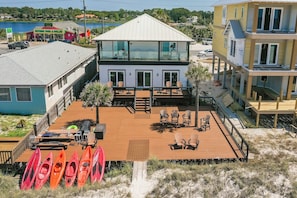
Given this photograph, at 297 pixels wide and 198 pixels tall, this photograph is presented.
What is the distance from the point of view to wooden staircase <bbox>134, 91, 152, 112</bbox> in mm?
22828

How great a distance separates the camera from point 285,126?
68.6ft

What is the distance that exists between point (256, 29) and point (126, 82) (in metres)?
12.3

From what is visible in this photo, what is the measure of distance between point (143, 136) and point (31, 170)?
692 cm

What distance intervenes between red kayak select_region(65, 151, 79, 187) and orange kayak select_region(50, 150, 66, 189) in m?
0.26

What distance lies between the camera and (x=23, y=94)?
68.9 feet

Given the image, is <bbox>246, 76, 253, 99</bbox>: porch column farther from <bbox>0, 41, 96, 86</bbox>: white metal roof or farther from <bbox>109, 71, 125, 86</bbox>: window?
<bbox>0, 41, 96, 86</bbox>: white metal roof

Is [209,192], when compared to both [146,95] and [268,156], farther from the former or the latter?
[146,95]

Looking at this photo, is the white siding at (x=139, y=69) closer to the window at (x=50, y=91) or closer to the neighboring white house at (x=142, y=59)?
the neighboring white house at (x=142, y=59)

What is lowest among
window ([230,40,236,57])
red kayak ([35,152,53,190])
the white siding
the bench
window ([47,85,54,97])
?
red kayak ([35,152,53,190])

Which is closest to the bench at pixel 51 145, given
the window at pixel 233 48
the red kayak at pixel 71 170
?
the red kayak at pixel 71 170

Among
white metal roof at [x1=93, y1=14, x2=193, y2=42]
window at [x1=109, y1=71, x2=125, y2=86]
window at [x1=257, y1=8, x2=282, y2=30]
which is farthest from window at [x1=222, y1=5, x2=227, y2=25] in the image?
window at [x1=109, y1=71, x2=125, y2=86]

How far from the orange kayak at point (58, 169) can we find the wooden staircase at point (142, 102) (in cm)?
893

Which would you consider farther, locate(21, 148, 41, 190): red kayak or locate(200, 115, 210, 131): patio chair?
locate(200, 115, 210, 131): patio chair

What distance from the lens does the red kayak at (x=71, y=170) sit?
1365 centimetres
